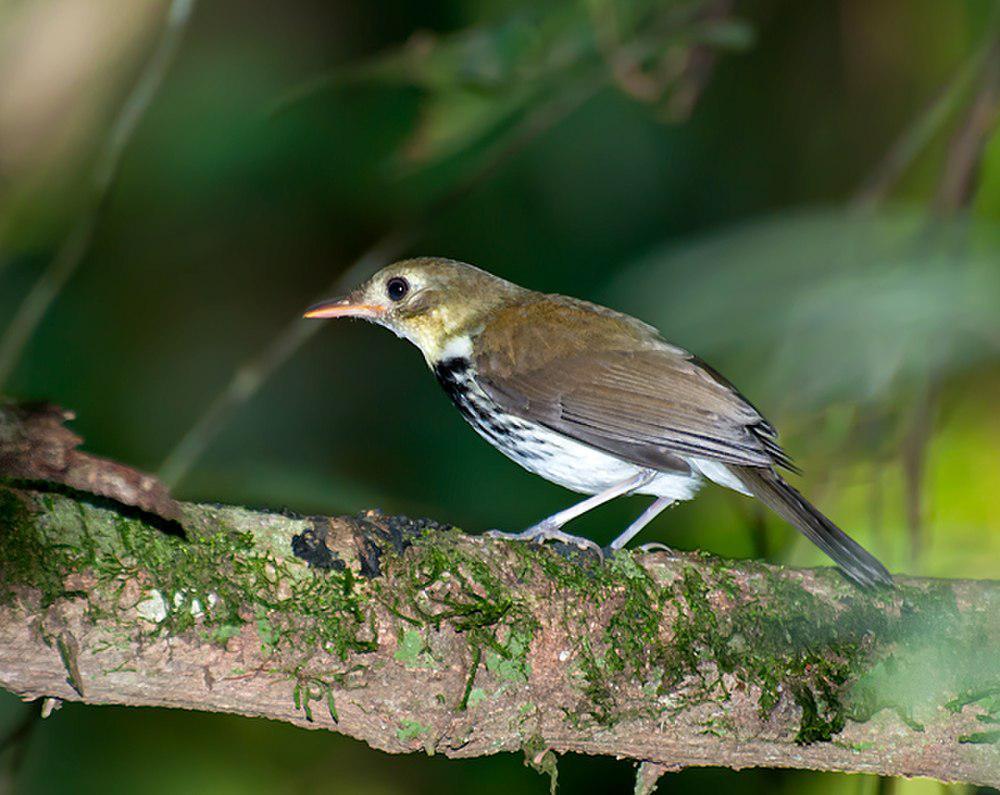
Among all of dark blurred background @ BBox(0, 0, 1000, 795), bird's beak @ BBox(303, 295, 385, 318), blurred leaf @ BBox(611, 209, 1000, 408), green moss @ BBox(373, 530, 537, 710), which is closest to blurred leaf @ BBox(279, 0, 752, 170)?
dark blurred background @ BBox(0, 0, 1000, 795)

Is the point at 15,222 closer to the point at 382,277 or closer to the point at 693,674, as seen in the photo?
the point at 382,277

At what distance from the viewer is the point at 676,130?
7.36m

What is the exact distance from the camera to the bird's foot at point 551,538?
9.16 feet

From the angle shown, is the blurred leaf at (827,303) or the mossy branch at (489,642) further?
the mossy branch at (489,642)

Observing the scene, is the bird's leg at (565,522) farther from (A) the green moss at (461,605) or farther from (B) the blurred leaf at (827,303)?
(B) the blurred leaf at (827,303)

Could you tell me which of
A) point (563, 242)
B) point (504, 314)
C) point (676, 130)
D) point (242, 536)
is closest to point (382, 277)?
point (504, 314)

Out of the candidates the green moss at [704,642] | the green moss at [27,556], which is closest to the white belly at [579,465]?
the green moss at [704,642]

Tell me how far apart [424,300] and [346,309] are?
10.9 inches

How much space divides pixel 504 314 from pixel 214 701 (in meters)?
1.96

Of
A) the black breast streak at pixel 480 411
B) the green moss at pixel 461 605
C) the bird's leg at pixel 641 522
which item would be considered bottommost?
the green moss at pixel 461 605

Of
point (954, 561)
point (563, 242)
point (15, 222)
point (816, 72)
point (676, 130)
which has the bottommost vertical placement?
point (954, 561)

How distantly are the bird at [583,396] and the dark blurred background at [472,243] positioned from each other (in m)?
0.24

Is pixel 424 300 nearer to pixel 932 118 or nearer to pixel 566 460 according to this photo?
pixel 566 460

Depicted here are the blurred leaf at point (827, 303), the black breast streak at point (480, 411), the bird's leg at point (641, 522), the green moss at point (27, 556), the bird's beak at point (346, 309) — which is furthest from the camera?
the bird's beak at point (346, 309)
